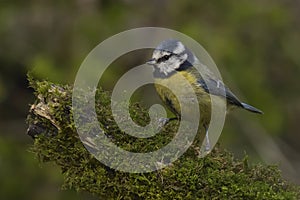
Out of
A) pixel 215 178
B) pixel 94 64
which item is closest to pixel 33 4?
pixel 94 64

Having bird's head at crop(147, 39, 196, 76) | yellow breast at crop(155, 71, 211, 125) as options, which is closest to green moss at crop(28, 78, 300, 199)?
yellow breast at crop(155, 71, 211, 125)

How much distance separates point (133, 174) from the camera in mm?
2838

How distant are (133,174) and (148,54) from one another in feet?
10.6

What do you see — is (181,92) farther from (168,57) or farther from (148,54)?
(148,54)

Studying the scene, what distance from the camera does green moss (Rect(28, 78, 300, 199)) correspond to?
2834 millimetres

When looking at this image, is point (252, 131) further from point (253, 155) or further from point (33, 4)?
point (33, 4)

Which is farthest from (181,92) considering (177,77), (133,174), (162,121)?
(133,174)

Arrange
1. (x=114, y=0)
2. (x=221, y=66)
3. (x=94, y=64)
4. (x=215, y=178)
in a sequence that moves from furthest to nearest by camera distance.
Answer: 1. (x=114, y=0)
2. (x=221, y=66)
3. (x=94, y=64)
4. (x=215, y=178)

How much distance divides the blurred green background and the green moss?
2765mm

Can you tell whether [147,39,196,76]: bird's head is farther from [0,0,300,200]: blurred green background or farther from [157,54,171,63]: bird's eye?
[0,0,300,200]: blurred green background

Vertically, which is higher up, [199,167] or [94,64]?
[94,64]

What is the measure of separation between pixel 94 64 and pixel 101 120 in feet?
7.88

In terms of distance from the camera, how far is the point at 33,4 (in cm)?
609

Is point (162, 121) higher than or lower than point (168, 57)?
lower
